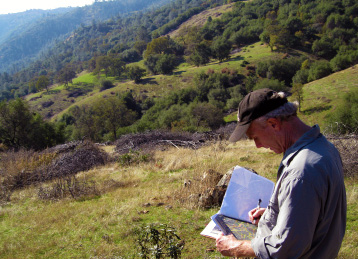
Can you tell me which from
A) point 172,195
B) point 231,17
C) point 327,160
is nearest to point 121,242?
point 172,195

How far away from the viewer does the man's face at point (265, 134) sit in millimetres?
1709

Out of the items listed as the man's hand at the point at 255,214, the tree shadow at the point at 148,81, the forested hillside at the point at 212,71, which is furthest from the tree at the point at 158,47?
the man's hand at the point at 255,214

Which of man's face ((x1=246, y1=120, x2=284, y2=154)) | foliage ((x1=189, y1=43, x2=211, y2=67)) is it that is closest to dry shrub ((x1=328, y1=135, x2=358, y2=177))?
man's face ((x1=246, y1=120, x2=284, y2=154))

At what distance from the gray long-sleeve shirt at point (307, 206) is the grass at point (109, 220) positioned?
2.25 meters

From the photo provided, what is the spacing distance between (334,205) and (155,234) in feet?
5.93

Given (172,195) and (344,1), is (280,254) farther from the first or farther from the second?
(344,1)

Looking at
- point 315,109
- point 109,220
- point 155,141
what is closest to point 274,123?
point 109,220

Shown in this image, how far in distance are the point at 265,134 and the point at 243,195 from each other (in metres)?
0.65

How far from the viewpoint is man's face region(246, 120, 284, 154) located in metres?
1.71

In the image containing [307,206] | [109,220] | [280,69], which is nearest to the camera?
[307,206]

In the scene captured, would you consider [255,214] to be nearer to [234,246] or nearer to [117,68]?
[234,246]

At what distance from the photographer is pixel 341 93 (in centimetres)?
3922

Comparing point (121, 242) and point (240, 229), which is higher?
point (240, 229)

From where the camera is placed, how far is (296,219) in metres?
1.36
